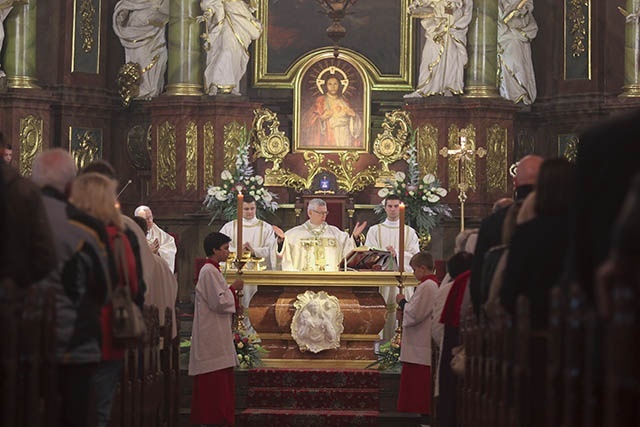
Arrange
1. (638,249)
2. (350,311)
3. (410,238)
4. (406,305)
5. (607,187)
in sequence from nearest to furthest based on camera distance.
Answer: (638,249) → (607,187) → (406,305) → (350,311) → (410,238)

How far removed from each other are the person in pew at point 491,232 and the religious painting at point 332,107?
11.2 m

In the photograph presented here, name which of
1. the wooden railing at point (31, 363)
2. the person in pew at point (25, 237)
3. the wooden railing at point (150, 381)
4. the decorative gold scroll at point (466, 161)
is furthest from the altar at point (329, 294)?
the person in pew at point (25, 237)

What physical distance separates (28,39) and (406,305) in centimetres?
831

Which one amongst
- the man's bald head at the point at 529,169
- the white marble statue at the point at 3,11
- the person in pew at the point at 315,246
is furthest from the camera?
the white marble statue at the point at 3,11

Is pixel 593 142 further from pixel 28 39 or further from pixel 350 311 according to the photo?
pixel 28 39

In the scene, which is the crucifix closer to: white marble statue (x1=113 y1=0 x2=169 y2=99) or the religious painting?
the religious painting

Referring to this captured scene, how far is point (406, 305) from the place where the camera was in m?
13.0

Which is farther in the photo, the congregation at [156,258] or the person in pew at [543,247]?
the person in pew at [543,247]

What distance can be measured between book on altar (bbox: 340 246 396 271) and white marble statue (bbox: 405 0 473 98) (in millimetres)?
4379

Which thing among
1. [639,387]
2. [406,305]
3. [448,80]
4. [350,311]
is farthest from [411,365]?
[639,387]

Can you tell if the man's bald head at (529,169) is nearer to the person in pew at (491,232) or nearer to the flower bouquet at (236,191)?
the person in pew at (491,232)

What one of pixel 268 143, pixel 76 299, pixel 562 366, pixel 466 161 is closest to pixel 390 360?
pixel 466 161

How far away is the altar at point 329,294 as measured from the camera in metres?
15.1

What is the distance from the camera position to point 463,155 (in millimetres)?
17672
